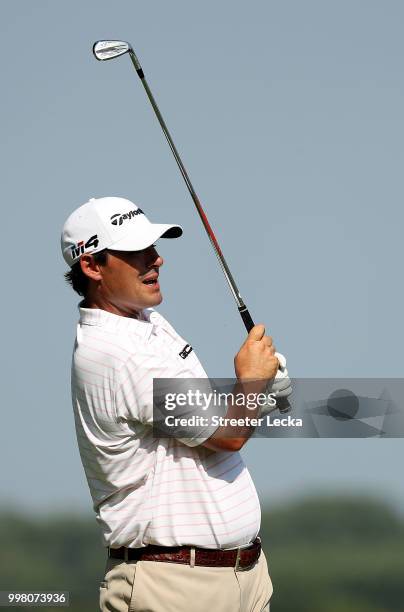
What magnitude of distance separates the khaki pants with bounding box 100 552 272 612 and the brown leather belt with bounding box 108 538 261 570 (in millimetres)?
12

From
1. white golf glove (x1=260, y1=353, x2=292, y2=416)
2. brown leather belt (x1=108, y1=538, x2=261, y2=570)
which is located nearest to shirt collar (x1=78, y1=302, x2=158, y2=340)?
white golf glove (x1=260, y1=353, x2=292, y2=416)

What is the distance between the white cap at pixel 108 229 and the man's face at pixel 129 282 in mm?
35

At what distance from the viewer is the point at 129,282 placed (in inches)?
112

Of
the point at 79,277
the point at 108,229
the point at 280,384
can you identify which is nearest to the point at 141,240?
the point at 108,229

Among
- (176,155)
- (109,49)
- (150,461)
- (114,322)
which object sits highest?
(109,49)

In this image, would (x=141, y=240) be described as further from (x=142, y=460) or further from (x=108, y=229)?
(x=142, y=460)

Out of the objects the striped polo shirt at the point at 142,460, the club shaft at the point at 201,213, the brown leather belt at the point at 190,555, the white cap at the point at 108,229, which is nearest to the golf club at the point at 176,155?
the club shaft at the point at 201,213

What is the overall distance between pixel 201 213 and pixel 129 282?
1.11 ft

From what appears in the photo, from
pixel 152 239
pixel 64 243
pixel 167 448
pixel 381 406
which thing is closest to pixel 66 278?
pixel 64 243

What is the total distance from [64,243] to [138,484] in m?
0.64

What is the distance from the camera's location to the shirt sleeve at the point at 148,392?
2.68m

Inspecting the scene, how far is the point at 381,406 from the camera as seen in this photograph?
3.34 meters

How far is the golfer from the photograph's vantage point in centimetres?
272

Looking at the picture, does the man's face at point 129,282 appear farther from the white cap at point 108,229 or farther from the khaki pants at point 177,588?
the khaki pants at point 177,588
